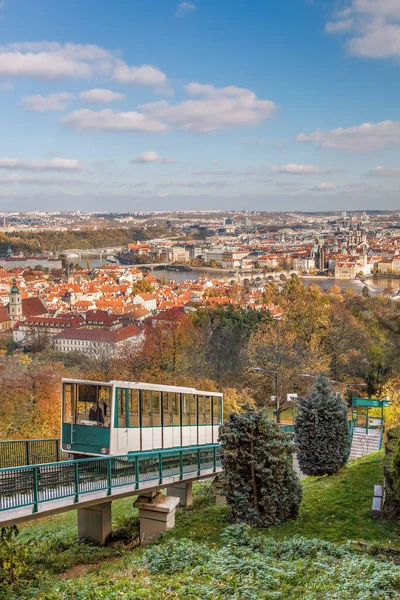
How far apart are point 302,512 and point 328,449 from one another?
4.34 metres

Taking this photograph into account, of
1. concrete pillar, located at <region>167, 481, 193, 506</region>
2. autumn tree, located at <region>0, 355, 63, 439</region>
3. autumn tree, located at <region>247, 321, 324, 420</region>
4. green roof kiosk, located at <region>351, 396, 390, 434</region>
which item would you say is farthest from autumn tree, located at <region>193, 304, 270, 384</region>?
concrete pillar, located at <region>167, 481, 193, 506</region>

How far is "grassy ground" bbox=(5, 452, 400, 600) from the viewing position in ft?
33.4

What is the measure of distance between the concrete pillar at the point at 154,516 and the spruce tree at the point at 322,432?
563cm

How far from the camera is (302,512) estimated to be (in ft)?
39.9

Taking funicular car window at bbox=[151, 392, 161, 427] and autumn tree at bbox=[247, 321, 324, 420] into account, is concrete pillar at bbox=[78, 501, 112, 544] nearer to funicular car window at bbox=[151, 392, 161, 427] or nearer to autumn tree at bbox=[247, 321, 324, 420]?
funicular car window at bbox=[151, 392, 161, 427]

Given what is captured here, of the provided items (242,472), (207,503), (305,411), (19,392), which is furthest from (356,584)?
(19,392)

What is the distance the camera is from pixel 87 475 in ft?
35.3

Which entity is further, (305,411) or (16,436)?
(16,436)

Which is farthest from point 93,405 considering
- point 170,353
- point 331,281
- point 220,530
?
point 331,281

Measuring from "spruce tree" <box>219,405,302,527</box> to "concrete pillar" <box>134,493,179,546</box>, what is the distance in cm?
134

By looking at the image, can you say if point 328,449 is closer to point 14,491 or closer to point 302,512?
point 302,512

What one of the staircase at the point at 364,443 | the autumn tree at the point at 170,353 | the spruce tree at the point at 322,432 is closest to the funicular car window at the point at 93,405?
the spruce tree at the point at 322,432

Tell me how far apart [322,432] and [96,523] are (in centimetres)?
710

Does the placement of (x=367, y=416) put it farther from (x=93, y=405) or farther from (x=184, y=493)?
(x=93, y=405)
